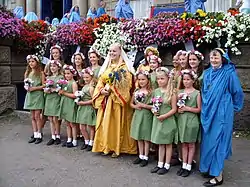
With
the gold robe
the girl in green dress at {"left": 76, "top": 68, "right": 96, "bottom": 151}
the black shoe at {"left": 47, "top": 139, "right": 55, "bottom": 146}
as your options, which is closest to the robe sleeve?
the gold robe

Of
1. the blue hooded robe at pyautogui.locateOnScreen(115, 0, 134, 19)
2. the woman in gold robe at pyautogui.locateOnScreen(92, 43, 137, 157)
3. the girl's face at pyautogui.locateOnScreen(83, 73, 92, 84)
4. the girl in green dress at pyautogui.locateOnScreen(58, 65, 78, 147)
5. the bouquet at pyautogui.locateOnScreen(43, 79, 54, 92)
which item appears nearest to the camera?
the woman in gold robe at pyautogui.locateOnScreen(92, 43, 137, 157)

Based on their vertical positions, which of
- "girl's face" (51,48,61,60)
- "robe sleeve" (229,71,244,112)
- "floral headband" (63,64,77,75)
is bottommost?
"robe sleeve" (229,71,244,112)

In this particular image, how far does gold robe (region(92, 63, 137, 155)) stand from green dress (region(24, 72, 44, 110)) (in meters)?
1.43

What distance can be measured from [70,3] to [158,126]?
1633 centimetres

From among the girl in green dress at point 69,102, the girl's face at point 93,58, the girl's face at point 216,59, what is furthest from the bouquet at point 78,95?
the girl's face at point 216,59

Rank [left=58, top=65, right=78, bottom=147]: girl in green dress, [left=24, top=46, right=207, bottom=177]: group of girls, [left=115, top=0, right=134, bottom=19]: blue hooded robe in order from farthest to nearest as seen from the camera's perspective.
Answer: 1. [left=115, top=0, right=134, bottom=19]: blue hooded robe
2. [left=58, top=65, right=78, bottom=147]: girl in green dress
3. [left=24, top=46, right=207, bottom=177]: group of girls

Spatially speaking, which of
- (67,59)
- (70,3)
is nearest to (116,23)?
(67,59)

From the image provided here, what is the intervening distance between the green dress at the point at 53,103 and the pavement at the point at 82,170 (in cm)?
61

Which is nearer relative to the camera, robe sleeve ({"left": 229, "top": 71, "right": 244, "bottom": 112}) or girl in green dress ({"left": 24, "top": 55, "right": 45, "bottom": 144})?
robe sleeve ({"left": 229, "top": 71, "right": 244, "bottom": 112})

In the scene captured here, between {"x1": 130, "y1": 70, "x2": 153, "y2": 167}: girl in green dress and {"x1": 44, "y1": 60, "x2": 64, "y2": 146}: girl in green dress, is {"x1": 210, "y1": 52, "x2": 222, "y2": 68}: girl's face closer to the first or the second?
{"x1": 130, "y1": 70, "x2": 153, "y2": 167}: girl in green dress

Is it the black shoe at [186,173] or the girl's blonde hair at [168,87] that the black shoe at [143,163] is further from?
the girl's blonde hair at [168,87]

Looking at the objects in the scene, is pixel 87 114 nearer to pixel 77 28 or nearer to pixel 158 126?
pixel 158 126

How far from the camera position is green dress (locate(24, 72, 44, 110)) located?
276 inches

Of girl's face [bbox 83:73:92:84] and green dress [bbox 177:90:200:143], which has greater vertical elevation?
girl's face [bbox 83:73:92:84]
